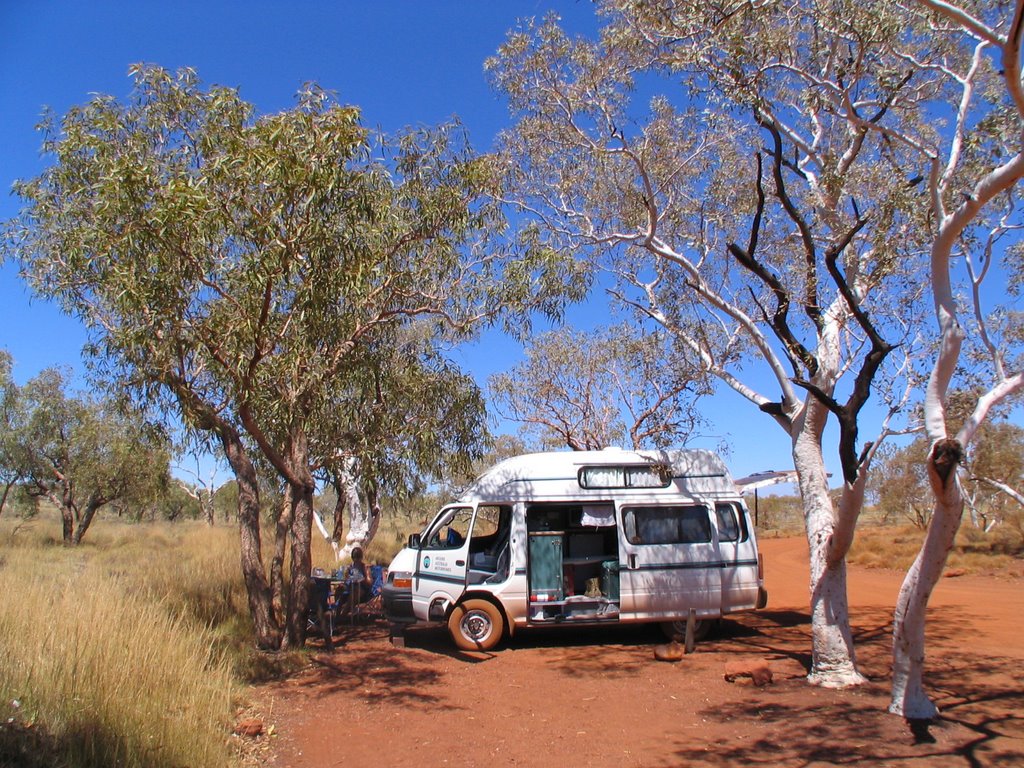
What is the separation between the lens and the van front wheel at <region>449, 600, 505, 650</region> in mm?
11195

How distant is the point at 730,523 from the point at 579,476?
8.13 ft

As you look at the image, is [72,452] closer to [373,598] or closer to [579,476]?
[373,598]

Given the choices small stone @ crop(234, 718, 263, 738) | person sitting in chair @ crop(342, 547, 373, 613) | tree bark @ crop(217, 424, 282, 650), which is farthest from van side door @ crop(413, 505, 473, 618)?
small stone @ crop(234, 718, 263, 738)

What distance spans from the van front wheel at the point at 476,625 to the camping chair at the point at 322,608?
173 centimetres

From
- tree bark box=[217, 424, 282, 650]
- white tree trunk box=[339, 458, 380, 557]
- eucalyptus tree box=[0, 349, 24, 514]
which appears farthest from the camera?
eucalyptus tree box=[0, 349, 24, 514]

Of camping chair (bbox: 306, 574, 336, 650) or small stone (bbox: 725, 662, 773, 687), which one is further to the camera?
camping chair (bbox: 306, 574, 336, 650)

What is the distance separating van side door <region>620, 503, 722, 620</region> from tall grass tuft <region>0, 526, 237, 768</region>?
5817mm

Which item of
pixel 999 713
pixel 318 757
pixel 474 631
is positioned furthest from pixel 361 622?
pixel 999 713

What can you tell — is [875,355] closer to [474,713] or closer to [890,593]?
[474,713]

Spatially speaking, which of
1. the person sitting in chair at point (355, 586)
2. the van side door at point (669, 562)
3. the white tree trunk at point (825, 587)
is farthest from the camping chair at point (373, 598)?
the white tree trunk at point (825, 587)

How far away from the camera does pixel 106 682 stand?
5754 mm

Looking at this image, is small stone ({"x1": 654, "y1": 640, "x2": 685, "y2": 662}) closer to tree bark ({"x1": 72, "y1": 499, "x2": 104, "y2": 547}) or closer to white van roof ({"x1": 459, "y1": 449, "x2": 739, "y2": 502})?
white van roof ({"x1": 459, "y1": 449, "x2": 739, "y2": 502})

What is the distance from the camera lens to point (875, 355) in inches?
290

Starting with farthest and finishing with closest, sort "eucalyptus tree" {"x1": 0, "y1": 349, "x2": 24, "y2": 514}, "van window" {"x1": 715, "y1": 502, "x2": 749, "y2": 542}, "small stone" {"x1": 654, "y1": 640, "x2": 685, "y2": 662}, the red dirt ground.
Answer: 1. "eucalyptus tree" {"x1": 0, "y1": 349, "x2": 24, "y2": 514}
2. "van window" {"x1": 715, "y1": 502, "x2": 749, "y2": 542}
3. "small stone" {"x1": 654, "y1": 640, "x2": 685, "y2": 662}
4. the red dirt ground
